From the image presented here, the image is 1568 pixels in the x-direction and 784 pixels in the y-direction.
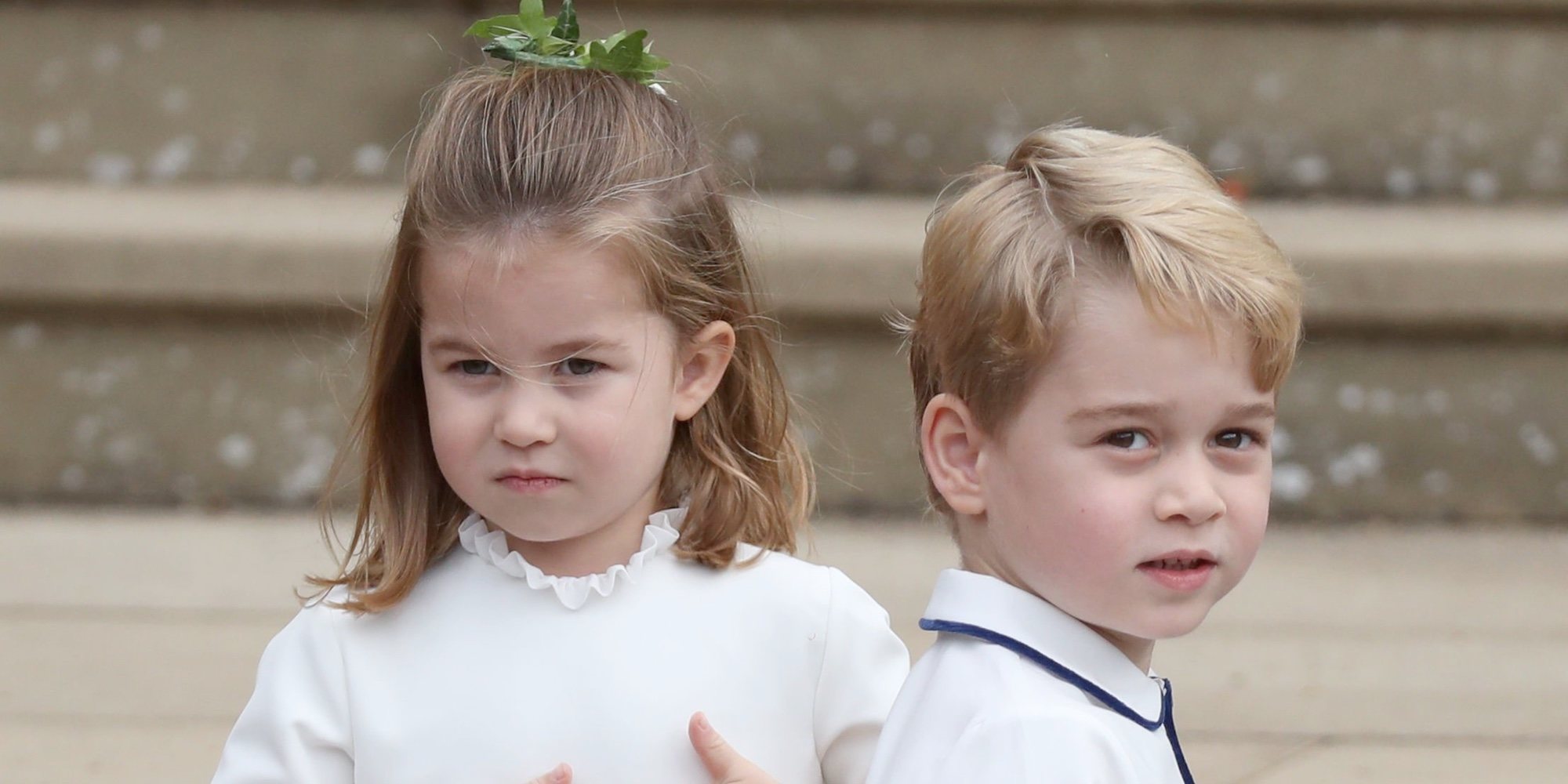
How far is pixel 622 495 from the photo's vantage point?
2.04 metres

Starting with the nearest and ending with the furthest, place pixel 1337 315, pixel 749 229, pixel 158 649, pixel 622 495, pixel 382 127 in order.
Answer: pixel 622 495 < pixel 749 229 < pixel 158 649 < pixel 1337 315 < pixel 382 127

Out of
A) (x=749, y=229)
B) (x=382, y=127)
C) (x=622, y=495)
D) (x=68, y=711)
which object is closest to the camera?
(x=622, y=495)

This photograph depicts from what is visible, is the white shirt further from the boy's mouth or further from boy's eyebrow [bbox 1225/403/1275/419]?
boy's eyebrow [bbox 1225/403/1275/419]

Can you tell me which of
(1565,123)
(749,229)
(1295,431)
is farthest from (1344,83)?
(749,229)

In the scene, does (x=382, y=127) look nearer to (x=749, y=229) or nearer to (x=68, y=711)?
(x=68, y=711)

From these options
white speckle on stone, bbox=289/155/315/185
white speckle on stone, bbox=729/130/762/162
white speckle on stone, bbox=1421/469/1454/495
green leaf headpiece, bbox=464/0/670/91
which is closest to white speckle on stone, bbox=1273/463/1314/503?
white speckle on stone, bbox=1421/469/1454/495

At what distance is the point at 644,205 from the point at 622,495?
321 mm

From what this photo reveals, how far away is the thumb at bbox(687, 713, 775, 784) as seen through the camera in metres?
2.00

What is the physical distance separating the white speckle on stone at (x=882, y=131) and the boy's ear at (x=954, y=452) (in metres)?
3.23

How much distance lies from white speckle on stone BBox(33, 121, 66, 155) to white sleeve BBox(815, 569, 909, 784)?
3.68 m

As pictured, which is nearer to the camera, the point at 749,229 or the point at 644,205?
the point at 644,205

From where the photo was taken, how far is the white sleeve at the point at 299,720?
2012 mm

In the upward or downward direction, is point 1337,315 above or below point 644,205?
below

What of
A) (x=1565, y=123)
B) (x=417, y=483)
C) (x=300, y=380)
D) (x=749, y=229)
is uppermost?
(x=749, y=229)
